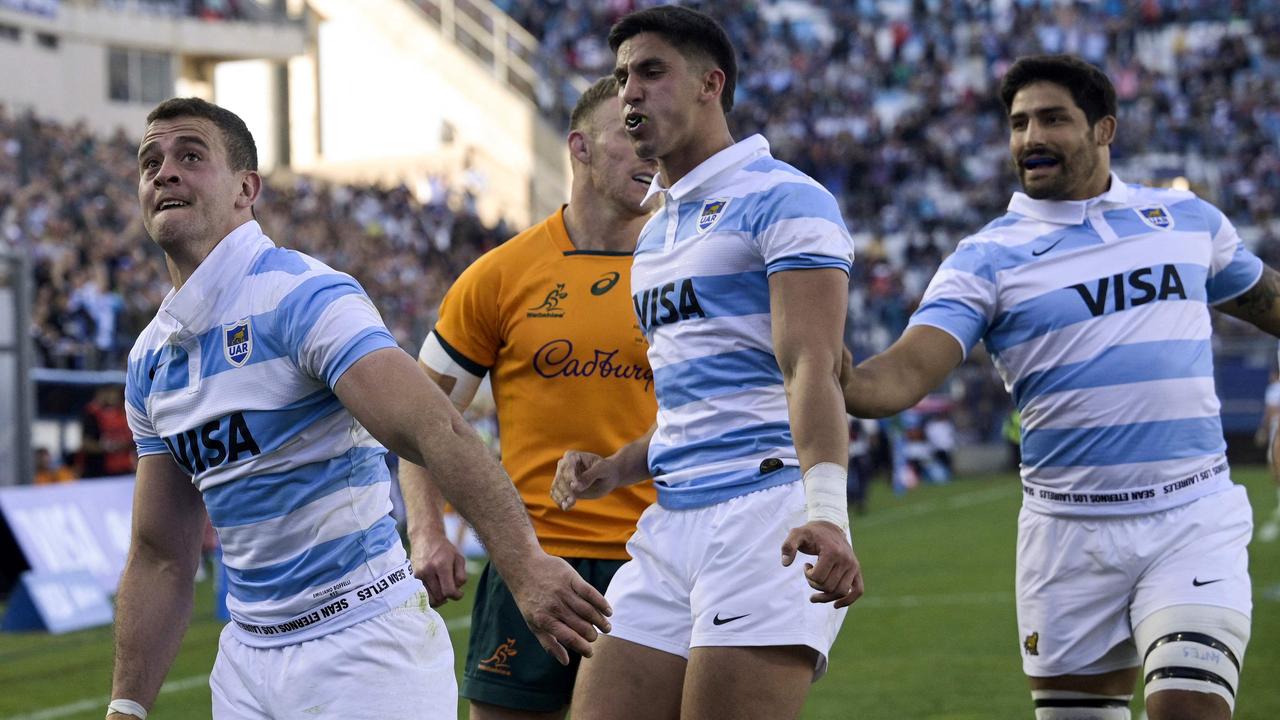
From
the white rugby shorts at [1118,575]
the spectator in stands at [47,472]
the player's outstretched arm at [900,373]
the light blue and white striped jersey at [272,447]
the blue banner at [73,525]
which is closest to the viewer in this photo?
the light blue and white striped jersey at [272,447]

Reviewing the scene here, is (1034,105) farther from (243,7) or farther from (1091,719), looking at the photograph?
(243,7)

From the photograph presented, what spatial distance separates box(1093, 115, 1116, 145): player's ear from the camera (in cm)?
564

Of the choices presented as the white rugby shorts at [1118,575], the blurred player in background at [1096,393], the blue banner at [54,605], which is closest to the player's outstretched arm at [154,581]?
the blurred player in background at [1096,393]

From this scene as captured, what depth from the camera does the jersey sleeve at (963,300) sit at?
5.33 m

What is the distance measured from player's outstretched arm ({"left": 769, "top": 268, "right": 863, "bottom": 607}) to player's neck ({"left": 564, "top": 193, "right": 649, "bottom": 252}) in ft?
4.93

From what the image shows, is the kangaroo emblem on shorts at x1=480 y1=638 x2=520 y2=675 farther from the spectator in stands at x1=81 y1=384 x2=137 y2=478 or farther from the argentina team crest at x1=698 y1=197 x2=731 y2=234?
the spectator in stands at x1=81 y1=384 x2=137 y2=478

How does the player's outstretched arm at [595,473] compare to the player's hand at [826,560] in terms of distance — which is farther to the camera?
the player's outstretched arm at [595,473]

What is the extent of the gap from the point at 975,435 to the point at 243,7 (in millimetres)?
23839

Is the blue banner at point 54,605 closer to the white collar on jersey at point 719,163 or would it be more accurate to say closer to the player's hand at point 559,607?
the white collar on jersey at point 719,163

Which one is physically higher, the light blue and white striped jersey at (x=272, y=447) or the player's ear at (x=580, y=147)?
the player's ear at (x=580, y=147)

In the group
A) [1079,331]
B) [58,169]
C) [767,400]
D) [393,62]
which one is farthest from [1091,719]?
[393,62]

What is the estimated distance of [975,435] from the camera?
96.8 feet

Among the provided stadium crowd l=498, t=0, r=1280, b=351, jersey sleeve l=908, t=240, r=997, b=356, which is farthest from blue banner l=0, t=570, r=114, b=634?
stadium crowd l=498, t=0, r=1280, b=351

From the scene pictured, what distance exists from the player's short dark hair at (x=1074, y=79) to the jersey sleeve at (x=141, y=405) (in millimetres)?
2903
